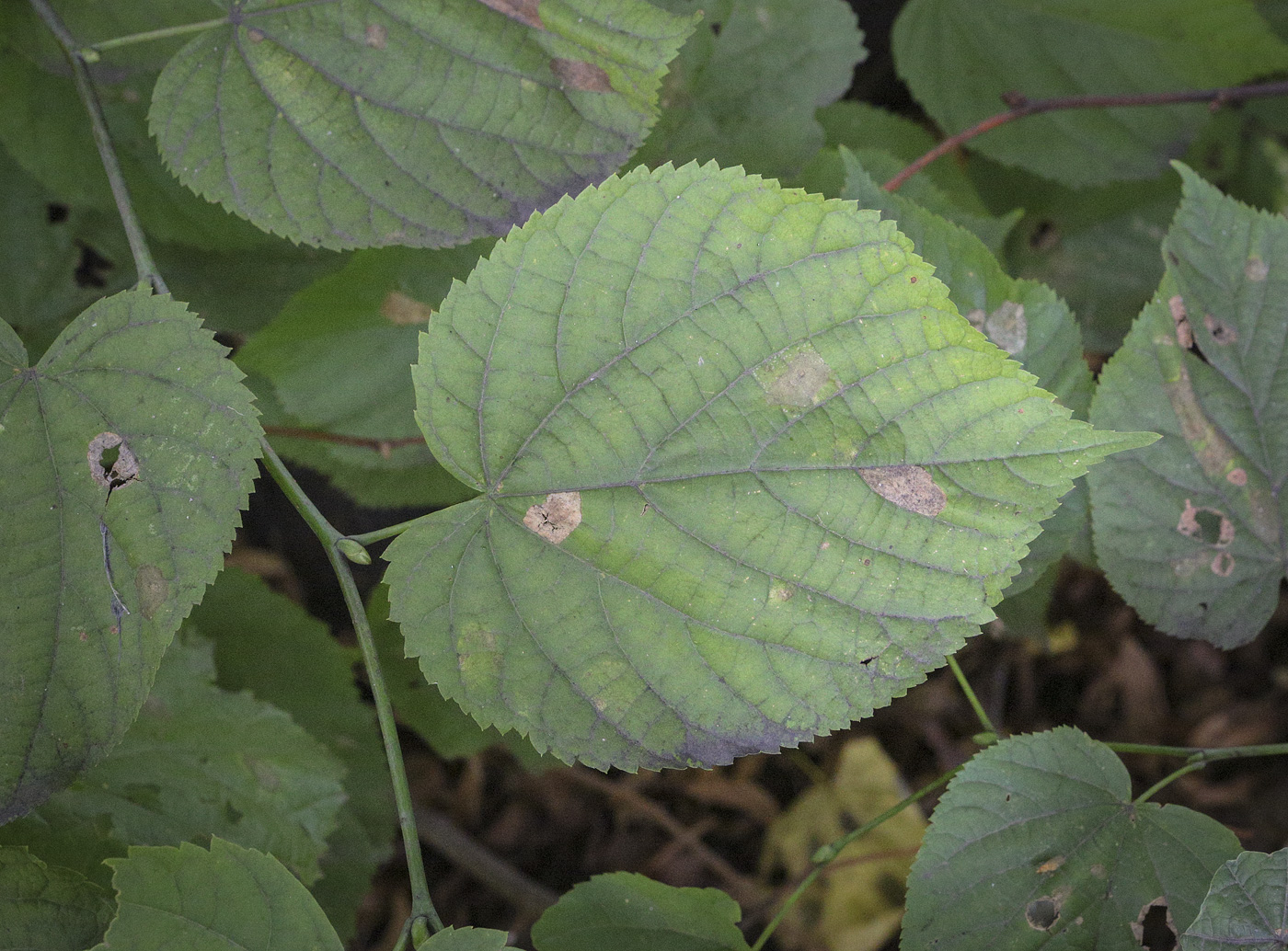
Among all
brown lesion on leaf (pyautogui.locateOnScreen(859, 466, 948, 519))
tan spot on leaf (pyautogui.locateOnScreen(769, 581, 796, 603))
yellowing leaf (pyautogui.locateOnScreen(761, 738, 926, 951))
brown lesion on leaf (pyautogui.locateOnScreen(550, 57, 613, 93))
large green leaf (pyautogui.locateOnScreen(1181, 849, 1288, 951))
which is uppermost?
brown lesion on leaf (pyautogui.locateOnScreen(550, 57, 613, 93))

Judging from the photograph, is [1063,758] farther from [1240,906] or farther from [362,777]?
[362,777]

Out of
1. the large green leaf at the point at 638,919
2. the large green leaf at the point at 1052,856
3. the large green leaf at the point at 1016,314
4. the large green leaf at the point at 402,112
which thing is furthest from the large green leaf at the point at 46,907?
the large green leaf at the point at 1016,314

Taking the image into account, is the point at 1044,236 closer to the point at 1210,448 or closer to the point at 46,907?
the point at 1210,448

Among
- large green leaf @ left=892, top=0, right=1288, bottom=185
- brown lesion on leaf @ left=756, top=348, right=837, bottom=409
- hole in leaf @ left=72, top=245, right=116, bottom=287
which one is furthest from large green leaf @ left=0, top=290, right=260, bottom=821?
large green leaf @ left=892, top=0, right=1288, bottom=185

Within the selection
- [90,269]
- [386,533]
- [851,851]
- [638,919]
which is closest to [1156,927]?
[638,919]

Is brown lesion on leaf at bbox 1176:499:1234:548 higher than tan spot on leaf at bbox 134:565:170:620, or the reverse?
brown lesion on leaf at bbox 1176:499:1234:548

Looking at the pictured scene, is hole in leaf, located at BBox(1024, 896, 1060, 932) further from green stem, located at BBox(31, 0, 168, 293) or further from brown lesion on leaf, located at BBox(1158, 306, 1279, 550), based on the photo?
green stem, located at BBox(31, 0, 168, 293)
